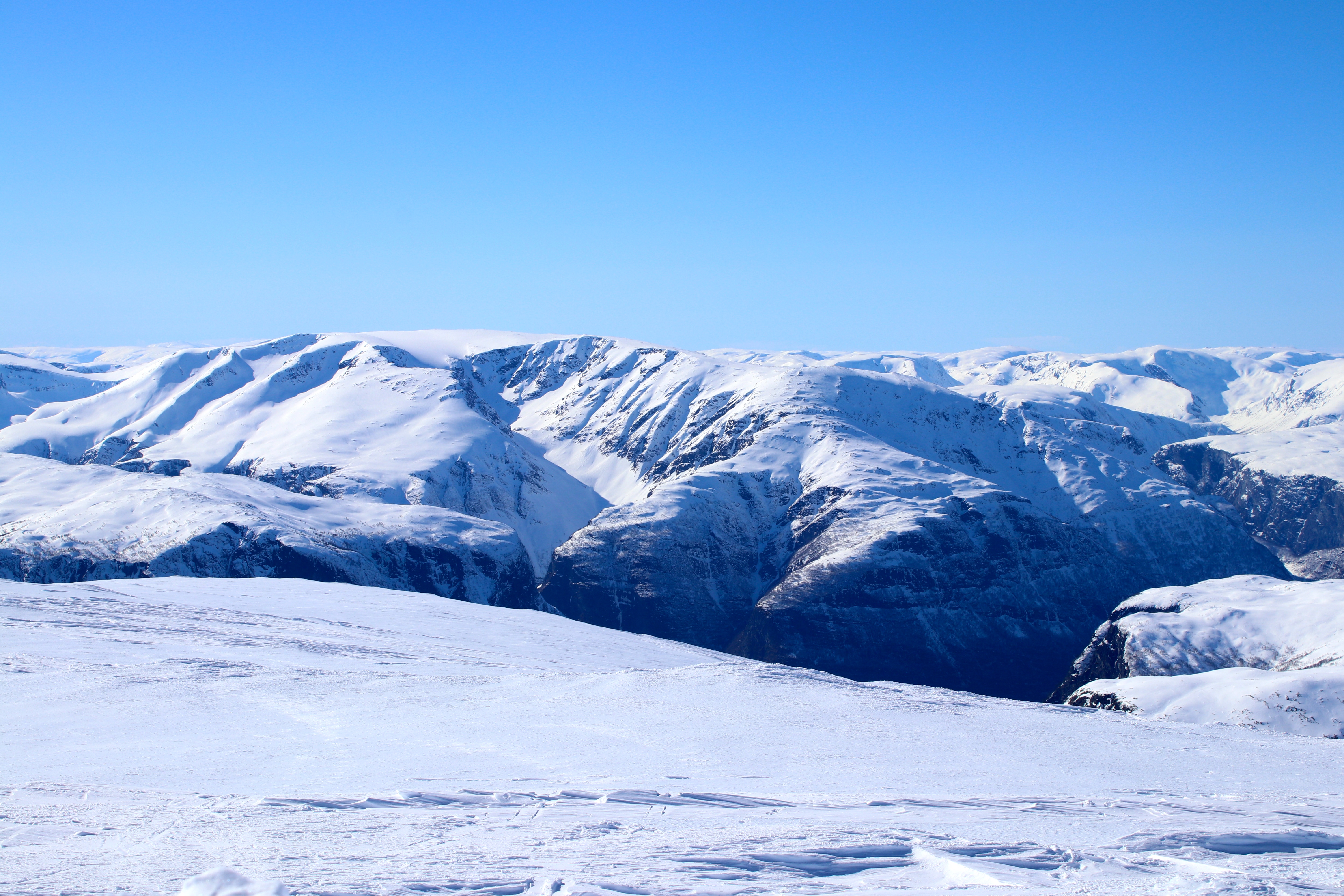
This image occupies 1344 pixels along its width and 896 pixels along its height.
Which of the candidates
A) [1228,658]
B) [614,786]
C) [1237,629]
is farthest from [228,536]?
[1237,629]

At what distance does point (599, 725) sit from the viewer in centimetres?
2708

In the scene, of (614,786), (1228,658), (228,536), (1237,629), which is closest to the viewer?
(614,786)

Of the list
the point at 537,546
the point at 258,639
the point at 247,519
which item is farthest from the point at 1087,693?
the point at 537,546

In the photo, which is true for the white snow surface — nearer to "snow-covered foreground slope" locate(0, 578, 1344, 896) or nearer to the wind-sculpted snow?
"snow-covered foreground slope" locate(0, 578, 1344, 896)

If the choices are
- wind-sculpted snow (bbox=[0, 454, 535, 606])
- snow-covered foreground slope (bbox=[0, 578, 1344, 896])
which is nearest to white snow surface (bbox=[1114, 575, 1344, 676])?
snow-covered foreground slope (bbox=[0, 578, 1344, 896])

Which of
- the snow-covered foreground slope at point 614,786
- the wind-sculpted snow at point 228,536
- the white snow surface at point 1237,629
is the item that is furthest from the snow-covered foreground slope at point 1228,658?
the wind-sculpted snow at point 228,536

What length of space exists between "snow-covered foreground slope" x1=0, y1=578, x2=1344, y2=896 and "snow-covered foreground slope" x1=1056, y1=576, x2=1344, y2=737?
115ft

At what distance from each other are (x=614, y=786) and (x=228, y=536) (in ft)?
386

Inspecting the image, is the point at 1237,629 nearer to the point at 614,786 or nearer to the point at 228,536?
the point at 614,786

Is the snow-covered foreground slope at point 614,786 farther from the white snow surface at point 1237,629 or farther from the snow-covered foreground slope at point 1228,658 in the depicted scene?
the white snow surface at point 1237,629

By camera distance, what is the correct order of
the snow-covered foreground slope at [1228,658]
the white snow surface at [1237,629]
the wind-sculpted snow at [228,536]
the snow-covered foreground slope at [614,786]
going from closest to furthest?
the snow-covered foreground slope at [614,786]
the snow-covered foreground slope at [1228,658]
the white snow surface at [1237,629]
the wind-sculpted snow at [228,536]

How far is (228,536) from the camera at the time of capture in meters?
123

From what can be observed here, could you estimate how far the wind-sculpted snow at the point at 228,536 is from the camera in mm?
118375

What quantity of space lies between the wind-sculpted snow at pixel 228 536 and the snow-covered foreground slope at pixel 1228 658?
3254 inches
